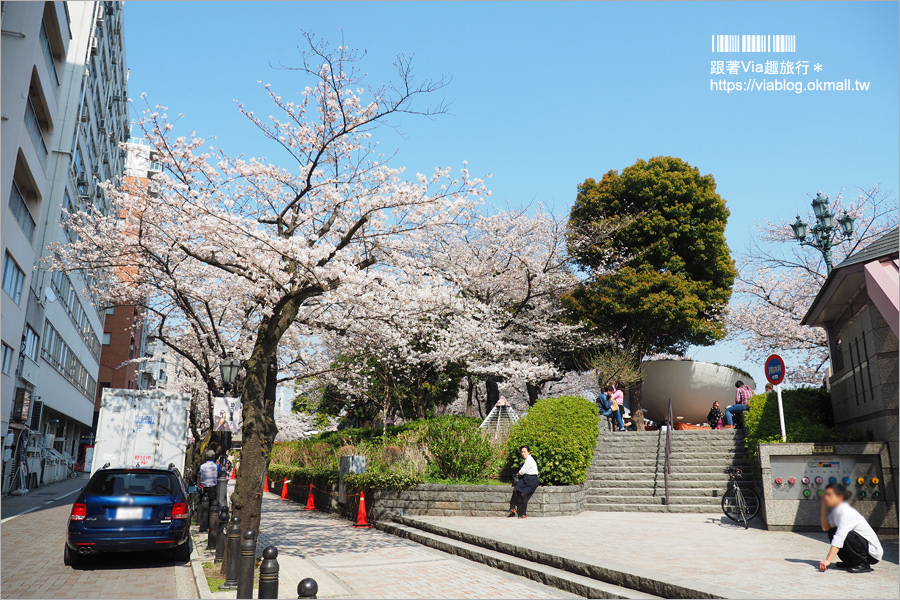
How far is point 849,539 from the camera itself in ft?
24.0

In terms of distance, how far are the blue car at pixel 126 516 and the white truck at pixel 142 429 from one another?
5531mm

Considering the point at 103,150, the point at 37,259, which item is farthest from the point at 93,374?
the point at 37,259

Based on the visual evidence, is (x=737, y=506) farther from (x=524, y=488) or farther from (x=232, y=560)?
(x=232, y=560)

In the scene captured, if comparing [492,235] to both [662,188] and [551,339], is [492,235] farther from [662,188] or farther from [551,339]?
[662,188]

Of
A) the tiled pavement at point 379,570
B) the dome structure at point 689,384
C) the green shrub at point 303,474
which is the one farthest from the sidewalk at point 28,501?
the dome structure at point 689,384

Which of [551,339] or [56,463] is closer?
[551,339]

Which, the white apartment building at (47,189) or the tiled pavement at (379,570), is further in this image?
the white apartment building at (47,189)

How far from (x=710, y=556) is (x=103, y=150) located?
41.6 metres

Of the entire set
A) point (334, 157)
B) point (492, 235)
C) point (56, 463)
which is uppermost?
point (492, 235)

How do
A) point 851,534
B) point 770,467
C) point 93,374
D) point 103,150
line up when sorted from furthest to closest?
point 93,374
point 103,150
point 770,467
point 851,534

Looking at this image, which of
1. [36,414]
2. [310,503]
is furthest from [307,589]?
[36,414]

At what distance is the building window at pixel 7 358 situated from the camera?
71.8 feet

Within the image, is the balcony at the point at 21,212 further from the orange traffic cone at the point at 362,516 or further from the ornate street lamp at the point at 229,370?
the orange traffic cone at the point at 362,516

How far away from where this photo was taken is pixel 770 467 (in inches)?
421
